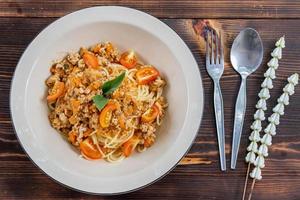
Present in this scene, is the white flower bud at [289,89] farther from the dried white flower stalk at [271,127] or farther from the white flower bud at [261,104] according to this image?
the white flower bud at [261,104]

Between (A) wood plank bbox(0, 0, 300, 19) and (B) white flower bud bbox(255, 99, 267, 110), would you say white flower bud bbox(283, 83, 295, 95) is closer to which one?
(B) white flower bud bbox(255, 99, 267, 110)

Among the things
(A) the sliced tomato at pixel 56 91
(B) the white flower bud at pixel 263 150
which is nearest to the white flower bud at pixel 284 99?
(B) the white flower bud at pixel 263 150

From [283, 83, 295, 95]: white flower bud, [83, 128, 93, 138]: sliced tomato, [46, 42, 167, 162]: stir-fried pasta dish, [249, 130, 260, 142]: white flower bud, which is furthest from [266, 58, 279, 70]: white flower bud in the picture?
[83, 128, 93, 138]: sliced tomato

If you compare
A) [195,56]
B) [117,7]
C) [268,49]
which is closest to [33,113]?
[117,7]

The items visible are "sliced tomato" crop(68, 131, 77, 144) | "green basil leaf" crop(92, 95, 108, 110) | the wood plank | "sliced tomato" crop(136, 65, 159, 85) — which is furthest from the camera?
the wood plank

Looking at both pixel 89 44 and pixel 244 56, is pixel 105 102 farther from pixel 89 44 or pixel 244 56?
pixel 244 56

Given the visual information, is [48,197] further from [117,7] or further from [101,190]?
[117,7]
